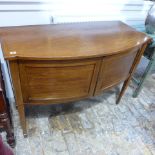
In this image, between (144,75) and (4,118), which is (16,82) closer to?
(4,118)

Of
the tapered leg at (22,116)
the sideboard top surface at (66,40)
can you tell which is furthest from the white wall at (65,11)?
the tapered leg at (22,116)

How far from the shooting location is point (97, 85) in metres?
1.17

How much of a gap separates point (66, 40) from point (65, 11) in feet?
1.41

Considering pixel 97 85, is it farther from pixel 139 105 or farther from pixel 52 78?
pixel 139 105

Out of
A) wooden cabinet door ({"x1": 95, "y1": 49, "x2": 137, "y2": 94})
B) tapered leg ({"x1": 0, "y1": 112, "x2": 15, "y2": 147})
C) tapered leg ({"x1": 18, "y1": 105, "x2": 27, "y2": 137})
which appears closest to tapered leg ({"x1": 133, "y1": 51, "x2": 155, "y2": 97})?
wooden cabinet door ({"x1": 95, "y1": 49, "x2": 137, "y2": 94})

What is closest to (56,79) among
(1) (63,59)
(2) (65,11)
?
(1) (63,59)

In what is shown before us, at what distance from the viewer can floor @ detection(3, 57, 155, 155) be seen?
1.32 metres

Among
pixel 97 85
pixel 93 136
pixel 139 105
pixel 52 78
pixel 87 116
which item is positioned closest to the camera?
pixel 52 78

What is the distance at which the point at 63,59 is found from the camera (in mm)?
902

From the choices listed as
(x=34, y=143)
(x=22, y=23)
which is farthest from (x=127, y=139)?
(x=22, y=23)

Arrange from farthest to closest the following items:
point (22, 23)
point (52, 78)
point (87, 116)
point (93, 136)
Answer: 1. point (87, 116)
2. point (93, 136)
3. point (22, 23)
4. point (52, 78)

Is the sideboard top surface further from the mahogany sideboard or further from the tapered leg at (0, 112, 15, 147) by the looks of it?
the tapered leg at (0, 112, 15, 147)

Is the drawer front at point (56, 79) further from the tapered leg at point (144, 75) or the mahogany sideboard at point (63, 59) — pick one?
the tapered leg at point (144, 75)

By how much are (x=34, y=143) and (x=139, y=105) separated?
1109mm
